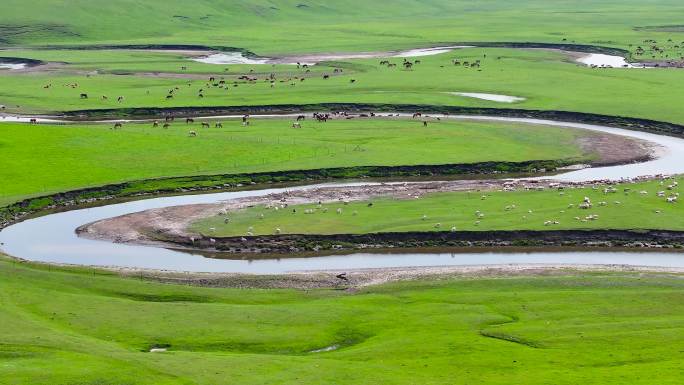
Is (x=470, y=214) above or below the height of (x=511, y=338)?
above

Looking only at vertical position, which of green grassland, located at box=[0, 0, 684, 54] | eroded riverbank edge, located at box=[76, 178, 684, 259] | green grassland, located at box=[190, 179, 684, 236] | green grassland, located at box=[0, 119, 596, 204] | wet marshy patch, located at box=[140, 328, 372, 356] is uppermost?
green grassland, located at box=[0, 0, 684, 54]

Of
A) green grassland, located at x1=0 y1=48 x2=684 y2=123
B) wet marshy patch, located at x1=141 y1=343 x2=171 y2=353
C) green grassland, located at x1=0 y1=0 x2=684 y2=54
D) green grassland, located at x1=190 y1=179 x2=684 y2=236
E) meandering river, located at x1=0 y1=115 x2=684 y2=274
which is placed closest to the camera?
wet marshy patch, located at x1=141 y1=343 x2=171 y2=353

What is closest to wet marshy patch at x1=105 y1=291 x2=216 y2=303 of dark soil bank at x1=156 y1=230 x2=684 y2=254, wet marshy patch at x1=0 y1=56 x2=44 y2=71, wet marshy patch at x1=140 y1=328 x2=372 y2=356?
wet marshy patch at x1=140 y1=328 x2=372 y2=356

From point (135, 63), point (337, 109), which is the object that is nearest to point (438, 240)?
point (337, 109)

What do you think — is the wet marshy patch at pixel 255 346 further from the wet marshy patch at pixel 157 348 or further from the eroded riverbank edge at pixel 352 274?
the eroded riverbank edge at pixel 352 274

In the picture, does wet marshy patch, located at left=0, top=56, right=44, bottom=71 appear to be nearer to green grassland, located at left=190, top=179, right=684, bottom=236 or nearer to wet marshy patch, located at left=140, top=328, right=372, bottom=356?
green grassland, located at left=190, top=179, right=684, bottom=236

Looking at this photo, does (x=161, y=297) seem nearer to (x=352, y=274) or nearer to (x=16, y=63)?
(x=352, y=274)
